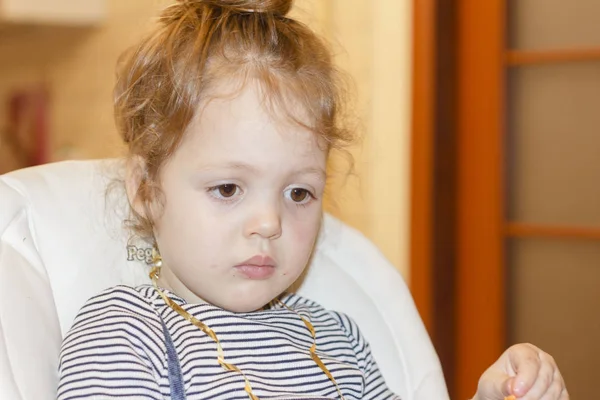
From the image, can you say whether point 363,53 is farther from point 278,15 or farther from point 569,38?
point 278,15

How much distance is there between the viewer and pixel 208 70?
94cm

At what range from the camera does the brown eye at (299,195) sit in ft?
3.17

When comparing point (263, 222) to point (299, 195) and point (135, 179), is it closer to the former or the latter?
point (299, 195)

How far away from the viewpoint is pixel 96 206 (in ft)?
3.39

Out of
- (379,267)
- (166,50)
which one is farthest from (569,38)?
(166,50)

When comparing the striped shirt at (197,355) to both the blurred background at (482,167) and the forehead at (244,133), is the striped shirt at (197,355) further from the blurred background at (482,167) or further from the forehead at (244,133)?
the blurred background at (482,167)

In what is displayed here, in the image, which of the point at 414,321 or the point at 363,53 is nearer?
the point at 414,321

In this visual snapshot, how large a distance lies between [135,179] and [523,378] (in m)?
0.49

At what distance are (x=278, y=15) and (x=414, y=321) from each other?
41cm

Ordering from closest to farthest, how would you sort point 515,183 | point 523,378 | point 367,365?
point 523,378 → point 367,365 → point 515,183

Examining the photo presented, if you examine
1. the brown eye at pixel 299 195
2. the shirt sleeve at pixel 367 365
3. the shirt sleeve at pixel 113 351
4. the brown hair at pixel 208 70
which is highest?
the brown hair at pixel 208 70

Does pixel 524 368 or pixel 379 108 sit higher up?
pixel 379 108

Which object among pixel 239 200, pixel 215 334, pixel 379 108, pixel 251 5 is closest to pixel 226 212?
pixel 239 200

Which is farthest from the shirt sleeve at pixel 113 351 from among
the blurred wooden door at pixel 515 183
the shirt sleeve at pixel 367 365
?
the blurred wooden door at pixel 515 183
